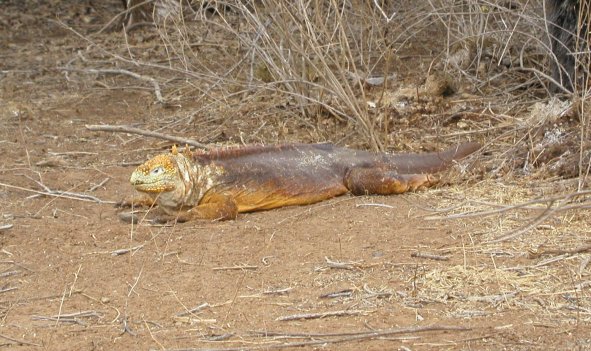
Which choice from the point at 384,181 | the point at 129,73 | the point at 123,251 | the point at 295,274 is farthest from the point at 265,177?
the point at 129,73

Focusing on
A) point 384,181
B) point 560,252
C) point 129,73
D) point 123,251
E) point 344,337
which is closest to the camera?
point 344,337

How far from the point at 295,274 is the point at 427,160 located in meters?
2.27

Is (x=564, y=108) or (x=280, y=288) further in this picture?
(x=564, y=108)

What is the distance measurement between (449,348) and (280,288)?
135 cm

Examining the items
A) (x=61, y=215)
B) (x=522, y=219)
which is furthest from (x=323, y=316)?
(x=61, y=215)

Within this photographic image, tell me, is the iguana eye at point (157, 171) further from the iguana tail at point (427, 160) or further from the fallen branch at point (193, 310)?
the fallen branch at point (193, 310)

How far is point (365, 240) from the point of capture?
6.84 m

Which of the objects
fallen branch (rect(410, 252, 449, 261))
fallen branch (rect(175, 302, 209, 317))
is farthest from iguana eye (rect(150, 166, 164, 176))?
fallen branch (rect(410, 252, 449, 261))

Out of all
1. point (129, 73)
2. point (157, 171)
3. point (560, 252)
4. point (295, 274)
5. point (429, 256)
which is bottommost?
point (129, 73)

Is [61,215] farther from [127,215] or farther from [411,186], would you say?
[411,186]

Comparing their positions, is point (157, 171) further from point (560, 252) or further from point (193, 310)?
point (560, 252)

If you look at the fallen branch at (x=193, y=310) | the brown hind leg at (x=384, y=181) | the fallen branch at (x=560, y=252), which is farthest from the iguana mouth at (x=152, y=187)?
the fallen branch at (x=560, y=252)

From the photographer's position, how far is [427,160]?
27.1 ft

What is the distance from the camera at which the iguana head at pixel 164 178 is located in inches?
304
